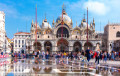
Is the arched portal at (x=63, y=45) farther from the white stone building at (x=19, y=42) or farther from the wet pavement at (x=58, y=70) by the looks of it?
the wet pavement at (x=58, y=70)

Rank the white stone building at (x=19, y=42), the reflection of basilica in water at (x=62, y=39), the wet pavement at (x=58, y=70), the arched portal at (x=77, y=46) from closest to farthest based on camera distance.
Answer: the wet pavement at (x=58, y=70) → the reflection of basilica in water at (x=62, y=39) → the arched portal at (x=77, y=46) → the white stone building at (x=19, y=42)

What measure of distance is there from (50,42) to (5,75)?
5425 centimetres

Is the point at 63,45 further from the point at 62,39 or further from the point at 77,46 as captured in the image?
the point at 77,46

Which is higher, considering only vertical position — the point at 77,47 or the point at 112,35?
the point at 112,35

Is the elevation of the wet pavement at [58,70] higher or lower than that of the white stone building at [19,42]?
lower

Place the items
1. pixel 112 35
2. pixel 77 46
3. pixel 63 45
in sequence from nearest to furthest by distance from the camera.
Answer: pixel 63 45 → pixel 77 46 → pixel 112 35

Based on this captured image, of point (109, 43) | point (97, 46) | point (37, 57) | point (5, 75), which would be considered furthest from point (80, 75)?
point (109, 43)

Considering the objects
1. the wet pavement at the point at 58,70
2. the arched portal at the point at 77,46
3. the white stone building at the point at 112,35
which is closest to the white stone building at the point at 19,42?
the arched portal at the point at 77,46

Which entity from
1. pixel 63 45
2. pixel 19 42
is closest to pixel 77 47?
pixel 63 45

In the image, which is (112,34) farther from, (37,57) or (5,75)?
(5,75)

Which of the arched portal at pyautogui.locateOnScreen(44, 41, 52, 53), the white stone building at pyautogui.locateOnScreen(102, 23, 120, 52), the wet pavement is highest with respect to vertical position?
the white stone building at pyautogui.locateOnScreen(102, 23, 120, 52)

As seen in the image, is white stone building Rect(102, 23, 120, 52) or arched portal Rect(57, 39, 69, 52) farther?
white stone building Rect(102, 23, 120, 52)

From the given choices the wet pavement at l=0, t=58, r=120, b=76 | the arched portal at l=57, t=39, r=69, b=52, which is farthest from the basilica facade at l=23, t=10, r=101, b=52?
the wet pavement at l=0, t=58, r=120, b=76

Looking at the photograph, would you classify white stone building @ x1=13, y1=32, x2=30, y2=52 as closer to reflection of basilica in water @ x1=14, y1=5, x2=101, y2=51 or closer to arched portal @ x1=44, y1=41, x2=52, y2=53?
reflection of basilica in water @ x1=14, y1=5, x2=101, y2=51
